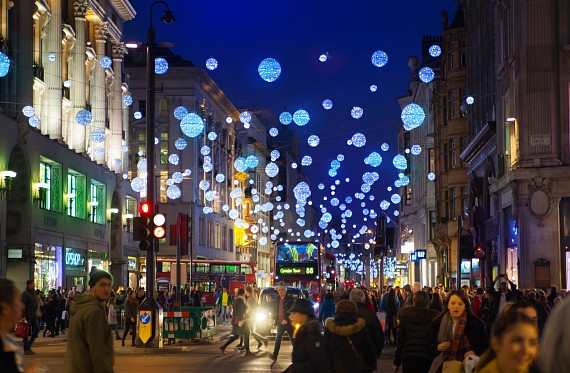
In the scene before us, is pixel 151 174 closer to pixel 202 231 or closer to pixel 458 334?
pixel 458 334

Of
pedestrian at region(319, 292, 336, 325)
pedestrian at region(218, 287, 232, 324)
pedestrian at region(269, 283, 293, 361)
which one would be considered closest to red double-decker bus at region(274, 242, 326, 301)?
pedestrian at region(218, 287, 232, 324)

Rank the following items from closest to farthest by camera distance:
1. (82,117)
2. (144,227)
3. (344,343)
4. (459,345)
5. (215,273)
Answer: (459,345)
(344,343)
(144,227)
(82,117)
(215,273)

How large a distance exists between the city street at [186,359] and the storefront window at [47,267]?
14437mm

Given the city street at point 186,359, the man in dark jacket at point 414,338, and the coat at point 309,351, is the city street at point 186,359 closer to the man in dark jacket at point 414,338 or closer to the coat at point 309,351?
the man in dark jacket at point 414,338

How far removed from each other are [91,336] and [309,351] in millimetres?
2246

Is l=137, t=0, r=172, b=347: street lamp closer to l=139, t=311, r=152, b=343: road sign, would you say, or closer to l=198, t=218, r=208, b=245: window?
l=139, t=311, r=152, b=343: road sign

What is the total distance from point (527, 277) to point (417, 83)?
55555 millimetres

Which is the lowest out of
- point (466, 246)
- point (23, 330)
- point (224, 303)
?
point (224, 303)

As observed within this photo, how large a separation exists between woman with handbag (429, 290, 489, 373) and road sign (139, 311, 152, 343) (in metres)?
18.2

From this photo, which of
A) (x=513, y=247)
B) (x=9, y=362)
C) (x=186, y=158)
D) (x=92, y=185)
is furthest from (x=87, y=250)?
(x=9, y=362)

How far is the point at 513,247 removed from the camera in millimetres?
41062

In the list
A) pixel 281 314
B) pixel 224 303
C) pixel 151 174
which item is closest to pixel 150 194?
pixel 151 174

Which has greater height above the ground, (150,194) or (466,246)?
(150,194)

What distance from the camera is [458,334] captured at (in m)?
10.4
